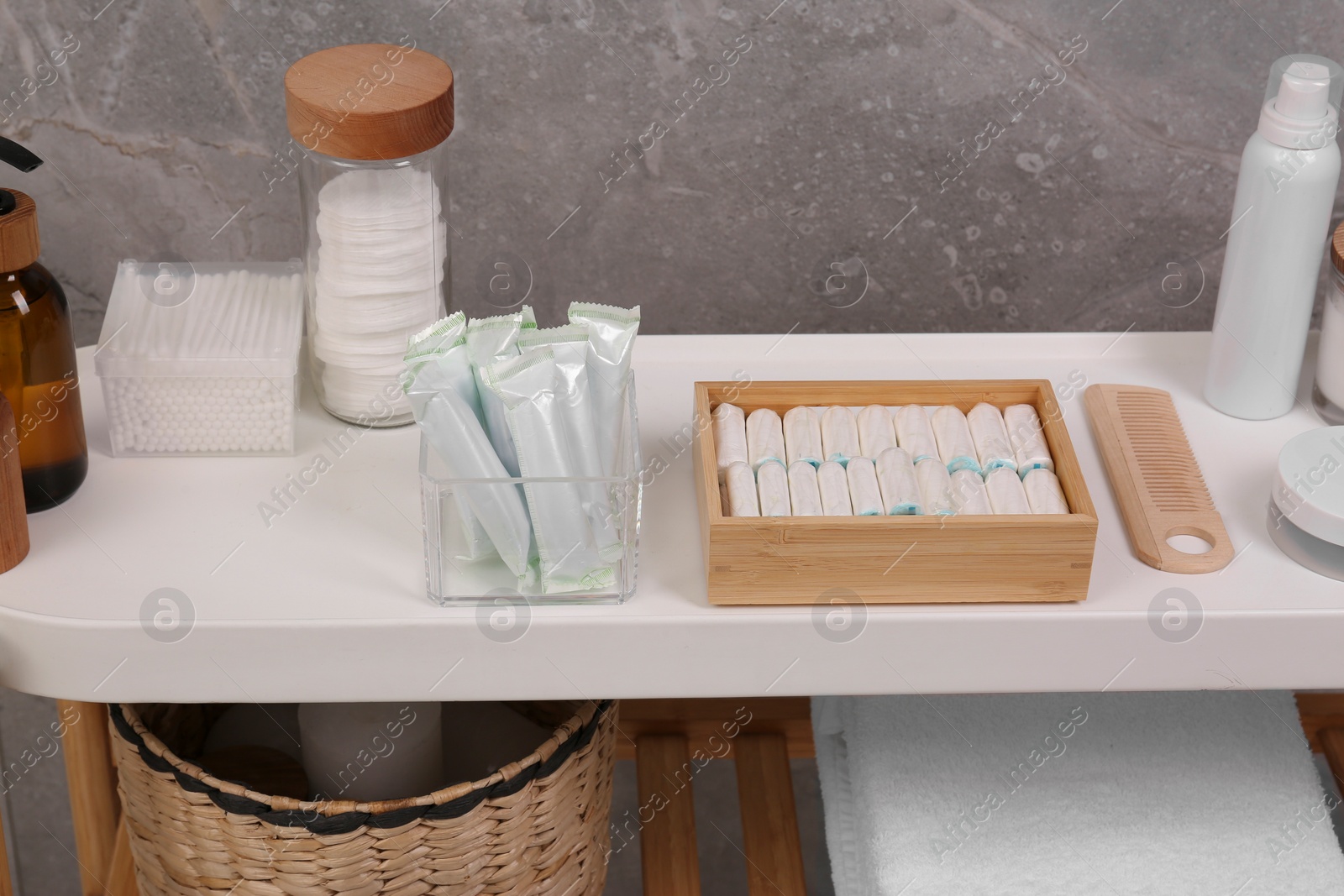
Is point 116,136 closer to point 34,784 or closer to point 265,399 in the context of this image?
point 265,399

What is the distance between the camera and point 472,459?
711 millimetres

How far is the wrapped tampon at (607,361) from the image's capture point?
28.6 inches

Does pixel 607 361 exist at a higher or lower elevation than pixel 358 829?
higher

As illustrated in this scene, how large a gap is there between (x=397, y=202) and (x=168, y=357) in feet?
0.54

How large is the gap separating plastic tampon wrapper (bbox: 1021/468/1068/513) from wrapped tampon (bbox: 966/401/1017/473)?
15 mm

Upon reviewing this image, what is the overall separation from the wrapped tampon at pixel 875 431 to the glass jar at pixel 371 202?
268mm

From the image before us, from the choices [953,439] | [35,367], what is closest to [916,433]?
[953,439]

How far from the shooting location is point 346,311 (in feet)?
2.59

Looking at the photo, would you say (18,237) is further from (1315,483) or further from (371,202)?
(1315,483)

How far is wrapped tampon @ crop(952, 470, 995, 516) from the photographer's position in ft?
2.40

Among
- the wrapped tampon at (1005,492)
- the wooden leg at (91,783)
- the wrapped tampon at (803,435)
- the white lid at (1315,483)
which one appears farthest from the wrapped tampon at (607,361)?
the wooden leg at (91,783)

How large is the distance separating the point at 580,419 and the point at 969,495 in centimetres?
22

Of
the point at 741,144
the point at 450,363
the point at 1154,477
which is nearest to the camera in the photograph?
the point at 450,363

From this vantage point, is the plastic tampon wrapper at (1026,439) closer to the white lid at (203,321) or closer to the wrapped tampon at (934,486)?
the wrapped tampon at (934,486)
